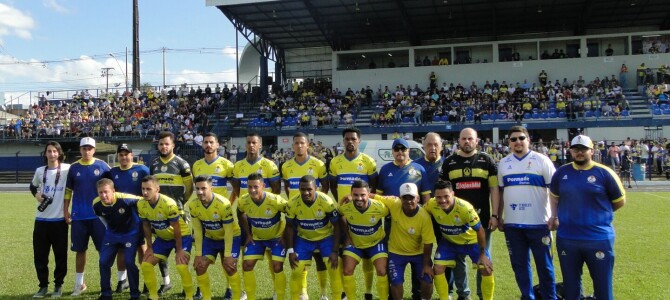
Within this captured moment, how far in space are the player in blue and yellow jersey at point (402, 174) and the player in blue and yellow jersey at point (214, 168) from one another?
8.47 feet

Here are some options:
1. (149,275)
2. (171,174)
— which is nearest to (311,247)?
(149,275)

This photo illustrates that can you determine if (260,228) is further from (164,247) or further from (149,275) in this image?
(149,275)

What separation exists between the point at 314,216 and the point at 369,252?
83 centimetres

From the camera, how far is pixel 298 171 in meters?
7.66

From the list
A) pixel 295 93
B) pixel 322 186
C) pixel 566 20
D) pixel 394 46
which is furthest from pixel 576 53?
pixel 322 186

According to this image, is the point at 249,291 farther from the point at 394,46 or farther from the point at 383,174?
the point at 394,46

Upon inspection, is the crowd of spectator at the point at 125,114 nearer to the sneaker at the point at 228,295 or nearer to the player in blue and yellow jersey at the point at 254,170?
the player in blue and yellow jersey at the point at 254,170

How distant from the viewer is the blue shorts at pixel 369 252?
6.35 m

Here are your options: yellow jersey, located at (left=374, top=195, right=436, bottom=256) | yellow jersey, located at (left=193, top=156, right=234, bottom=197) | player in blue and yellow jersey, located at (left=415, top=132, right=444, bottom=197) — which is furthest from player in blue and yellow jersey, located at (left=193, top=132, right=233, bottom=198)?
player in blue and yellow jersey, located at (left=415, top=132, right=444, bottom=197)

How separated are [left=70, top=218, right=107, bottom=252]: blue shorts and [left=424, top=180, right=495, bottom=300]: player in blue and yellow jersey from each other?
15.5ft

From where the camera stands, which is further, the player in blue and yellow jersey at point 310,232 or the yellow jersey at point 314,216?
the yellow jersey at point 314,216

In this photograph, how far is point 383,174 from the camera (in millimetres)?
6996

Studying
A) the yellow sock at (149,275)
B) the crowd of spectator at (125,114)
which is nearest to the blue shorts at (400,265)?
the yellow sock at (149,275)

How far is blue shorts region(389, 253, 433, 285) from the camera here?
612cm
